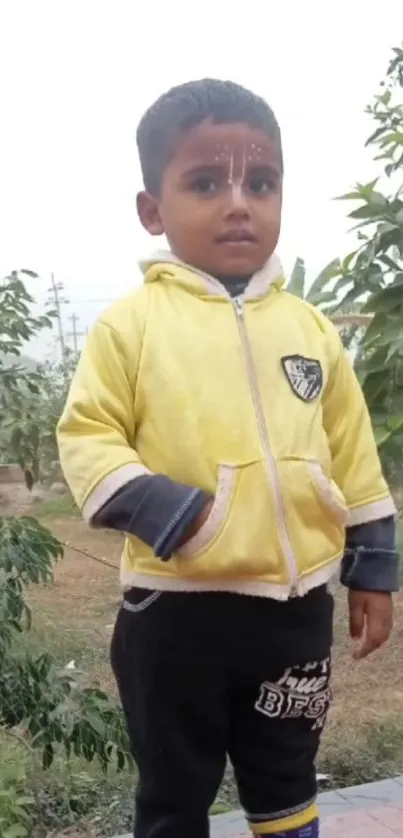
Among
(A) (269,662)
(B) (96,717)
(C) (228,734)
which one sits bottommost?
(B) (96,717)

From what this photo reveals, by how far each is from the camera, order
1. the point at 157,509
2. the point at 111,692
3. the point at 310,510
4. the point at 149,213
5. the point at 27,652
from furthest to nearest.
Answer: the point at 111,692 → the point at 27,652 → the point at 149,213 → the point at 310,510 → the point at 157,509

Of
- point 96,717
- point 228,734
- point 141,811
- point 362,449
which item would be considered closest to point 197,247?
point 362,449

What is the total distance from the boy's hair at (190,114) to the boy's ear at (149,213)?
22 millimetres

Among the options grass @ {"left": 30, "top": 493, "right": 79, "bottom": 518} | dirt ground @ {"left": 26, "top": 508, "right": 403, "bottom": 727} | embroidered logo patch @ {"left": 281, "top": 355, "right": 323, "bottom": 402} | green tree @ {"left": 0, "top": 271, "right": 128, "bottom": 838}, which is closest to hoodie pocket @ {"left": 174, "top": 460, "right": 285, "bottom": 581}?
embroidered logo patch @ {"left": 281, "top": 355, "right": 323, "bottom": 402}

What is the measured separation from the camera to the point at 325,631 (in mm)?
1667

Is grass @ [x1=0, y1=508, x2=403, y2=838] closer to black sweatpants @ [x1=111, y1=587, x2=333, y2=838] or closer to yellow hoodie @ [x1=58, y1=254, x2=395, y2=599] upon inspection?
black sweatpants @ [x1=111, y1=587, x2=333, y2=838]

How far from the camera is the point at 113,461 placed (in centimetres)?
148

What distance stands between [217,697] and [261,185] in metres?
0.75

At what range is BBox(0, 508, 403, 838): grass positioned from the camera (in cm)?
264

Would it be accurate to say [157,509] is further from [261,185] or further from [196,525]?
[261,185]

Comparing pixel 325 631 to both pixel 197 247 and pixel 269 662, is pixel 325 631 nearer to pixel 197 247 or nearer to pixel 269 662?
pixel 269 662

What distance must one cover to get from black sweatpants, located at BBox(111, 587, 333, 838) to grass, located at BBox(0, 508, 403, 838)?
3.13ft

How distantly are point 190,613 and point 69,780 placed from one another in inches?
53.2

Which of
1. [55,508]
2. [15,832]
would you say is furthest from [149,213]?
[55,508]
